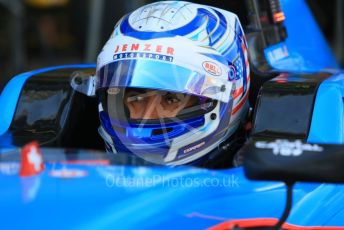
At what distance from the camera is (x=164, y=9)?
8.30ft

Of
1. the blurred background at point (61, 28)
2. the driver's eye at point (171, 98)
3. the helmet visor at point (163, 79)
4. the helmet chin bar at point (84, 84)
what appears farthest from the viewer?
the blurred background at point (61, 28)

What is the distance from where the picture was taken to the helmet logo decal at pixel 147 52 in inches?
91.2

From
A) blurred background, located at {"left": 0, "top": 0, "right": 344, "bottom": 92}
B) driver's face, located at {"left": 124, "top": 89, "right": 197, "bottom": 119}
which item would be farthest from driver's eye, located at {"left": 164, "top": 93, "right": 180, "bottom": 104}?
blurred background, located at {"left": 0, "top": 0, "right": 344, "bottom": 92}

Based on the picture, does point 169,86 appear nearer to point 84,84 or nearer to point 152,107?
point 152,107

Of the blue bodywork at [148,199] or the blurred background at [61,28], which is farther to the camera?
the blurred background at [61,28]

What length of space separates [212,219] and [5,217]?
518mm

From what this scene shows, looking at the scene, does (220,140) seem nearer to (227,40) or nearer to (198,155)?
(198,155)

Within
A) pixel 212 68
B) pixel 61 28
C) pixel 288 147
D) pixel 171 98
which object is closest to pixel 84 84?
pixel 171 98

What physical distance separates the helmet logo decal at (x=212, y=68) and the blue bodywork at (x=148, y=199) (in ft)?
1.73

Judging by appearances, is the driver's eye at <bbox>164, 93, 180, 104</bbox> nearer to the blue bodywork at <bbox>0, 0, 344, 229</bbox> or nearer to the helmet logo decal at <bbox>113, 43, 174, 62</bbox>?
the helmet logo decal at <bbox>113, 43, 174, 62</bbox>

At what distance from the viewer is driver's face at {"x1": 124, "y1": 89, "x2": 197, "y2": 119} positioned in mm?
2383

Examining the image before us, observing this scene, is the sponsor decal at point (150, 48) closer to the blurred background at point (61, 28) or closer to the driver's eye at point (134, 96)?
the driver's eye at point (134, 96)

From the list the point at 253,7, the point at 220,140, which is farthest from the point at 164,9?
the point at 253,7

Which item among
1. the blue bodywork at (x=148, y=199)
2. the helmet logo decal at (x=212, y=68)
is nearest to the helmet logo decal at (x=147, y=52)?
the helmet logo decal at (x=212, y=68)
